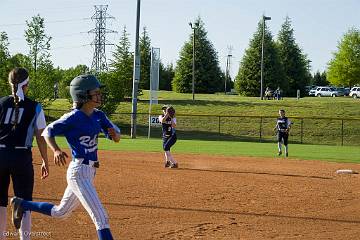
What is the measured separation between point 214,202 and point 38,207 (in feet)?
15.8

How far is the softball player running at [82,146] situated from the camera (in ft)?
18.2

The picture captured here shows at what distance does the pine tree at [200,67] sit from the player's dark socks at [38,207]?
6796cm

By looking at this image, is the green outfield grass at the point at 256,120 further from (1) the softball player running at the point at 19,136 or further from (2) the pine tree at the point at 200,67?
(1) the softball player running at the point at 19,136

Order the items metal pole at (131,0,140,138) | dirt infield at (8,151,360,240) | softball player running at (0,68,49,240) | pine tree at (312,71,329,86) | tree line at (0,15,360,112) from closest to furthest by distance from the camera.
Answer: softball player running at (0,68,49,240) < dirt infield at (8,151,360,240) < metal pole at (131,0,140,138) < tree line at (0,15,360,112) < pine tree at (312,71,329,86)

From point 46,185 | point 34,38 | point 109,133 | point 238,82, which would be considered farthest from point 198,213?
point 238,82

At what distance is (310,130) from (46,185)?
1236 inches

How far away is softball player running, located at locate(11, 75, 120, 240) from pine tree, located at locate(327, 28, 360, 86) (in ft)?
206

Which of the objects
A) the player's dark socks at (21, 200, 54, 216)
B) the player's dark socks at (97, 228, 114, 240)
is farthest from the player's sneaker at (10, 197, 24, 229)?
the player's dark socks at (97, 228, 114, 240)

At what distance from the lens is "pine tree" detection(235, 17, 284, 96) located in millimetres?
69688

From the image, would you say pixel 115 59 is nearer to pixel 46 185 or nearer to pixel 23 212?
pixel 46 185

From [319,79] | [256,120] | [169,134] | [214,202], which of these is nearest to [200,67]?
[256,120]

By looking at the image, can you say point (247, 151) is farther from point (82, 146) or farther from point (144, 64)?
point (144, 64)

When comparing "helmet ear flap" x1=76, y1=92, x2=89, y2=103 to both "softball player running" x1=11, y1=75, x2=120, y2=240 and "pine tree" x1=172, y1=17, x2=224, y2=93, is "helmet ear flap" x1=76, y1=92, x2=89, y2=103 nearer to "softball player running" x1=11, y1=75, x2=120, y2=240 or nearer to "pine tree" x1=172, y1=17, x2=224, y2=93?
"softball player running" x1=11, y1=75, x2=120, y2=240

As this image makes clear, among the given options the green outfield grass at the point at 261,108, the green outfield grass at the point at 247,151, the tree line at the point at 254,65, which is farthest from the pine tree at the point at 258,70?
the green outfield grass at the point at 247,151
